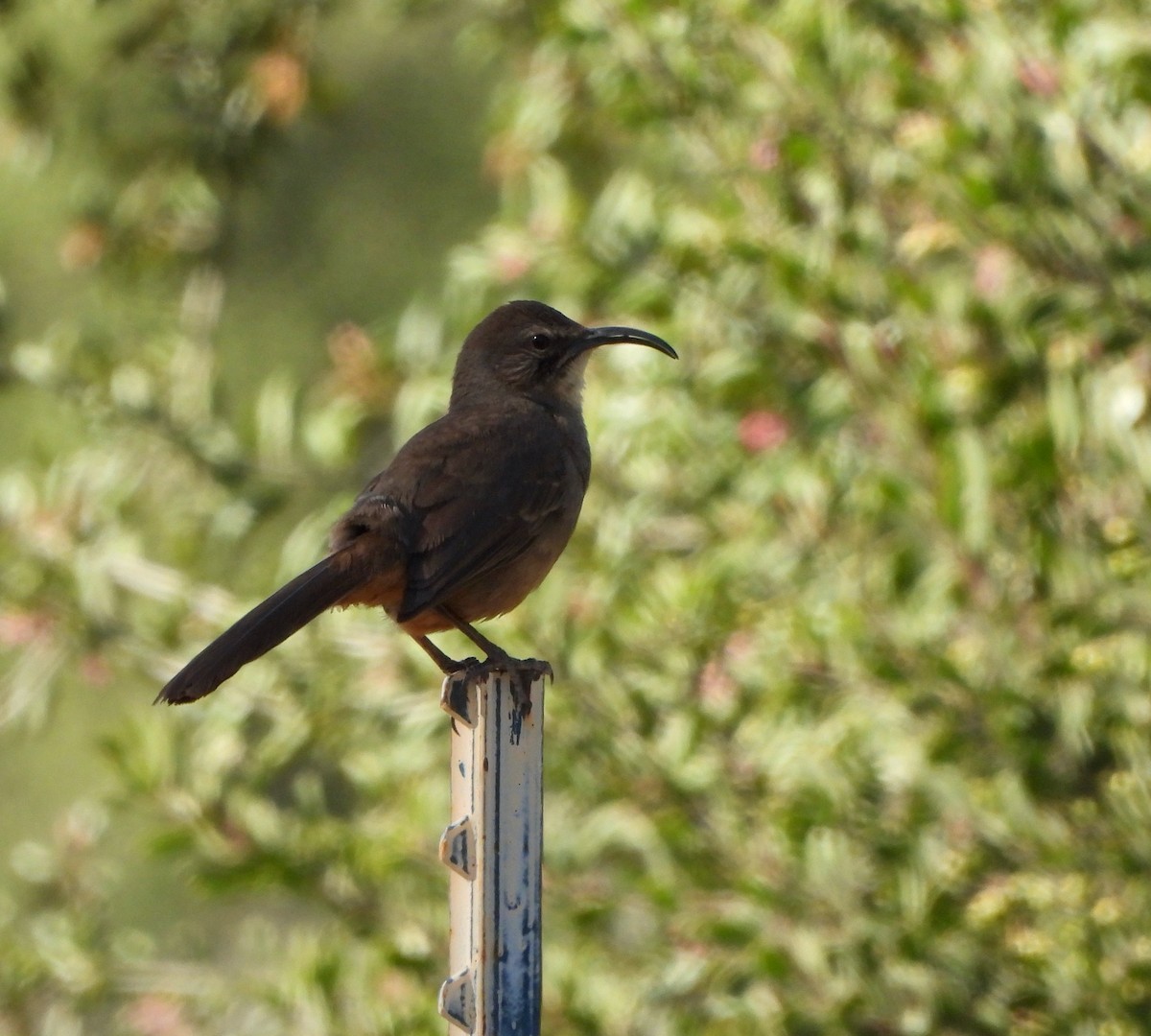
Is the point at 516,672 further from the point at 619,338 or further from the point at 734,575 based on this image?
the point at 734,575

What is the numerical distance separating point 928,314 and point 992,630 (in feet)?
2.62

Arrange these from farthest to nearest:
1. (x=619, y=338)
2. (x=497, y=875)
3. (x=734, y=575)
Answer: (x=734, y=575), (x=619, y=338), (x=497, y=875)

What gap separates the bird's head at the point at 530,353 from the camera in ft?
16.3

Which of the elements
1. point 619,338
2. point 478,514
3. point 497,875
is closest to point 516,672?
point 497,875

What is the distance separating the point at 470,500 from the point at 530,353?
809 millimetres

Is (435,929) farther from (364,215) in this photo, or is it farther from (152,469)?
(364,215)

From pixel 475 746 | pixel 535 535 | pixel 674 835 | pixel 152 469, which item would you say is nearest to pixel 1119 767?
pixel 674 835

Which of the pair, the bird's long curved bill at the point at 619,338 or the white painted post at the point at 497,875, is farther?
the bird's long curved bill at the point at 619,338

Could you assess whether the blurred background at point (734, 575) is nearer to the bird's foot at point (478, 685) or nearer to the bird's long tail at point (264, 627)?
the bird's long tail at point (264, 627)

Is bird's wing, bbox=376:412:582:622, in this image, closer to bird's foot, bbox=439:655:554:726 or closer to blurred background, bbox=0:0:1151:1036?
blurred background, bbox=0:0:1151:1036

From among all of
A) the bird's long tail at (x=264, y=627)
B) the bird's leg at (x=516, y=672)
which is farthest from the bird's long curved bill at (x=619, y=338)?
the bird's long tail at (x=264, y=627)

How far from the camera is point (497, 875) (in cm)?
287

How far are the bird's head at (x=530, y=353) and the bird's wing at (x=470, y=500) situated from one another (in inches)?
14.5

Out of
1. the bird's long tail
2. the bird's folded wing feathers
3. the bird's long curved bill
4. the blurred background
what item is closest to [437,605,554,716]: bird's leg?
the bird's folded wing feathers
